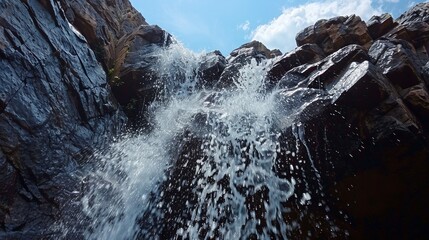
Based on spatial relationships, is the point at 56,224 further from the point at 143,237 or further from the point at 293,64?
the point at 293,64

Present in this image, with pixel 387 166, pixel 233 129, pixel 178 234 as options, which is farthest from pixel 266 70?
pixel 178 234

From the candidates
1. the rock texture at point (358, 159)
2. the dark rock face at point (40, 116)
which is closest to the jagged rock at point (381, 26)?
the rock texture at point (358, 159)

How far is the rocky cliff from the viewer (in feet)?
18.6

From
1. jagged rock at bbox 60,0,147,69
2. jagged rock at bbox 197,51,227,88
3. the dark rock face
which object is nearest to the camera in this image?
the dark rock face

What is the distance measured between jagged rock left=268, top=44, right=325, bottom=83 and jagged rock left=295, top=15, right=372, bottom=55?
5.62 feet

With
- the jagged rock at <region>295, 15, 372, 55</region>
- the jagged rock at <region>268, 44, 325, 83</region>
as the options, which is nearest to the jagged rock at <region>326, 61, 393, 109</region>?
the jagged rock at <region>268, 44, 325, 83</region>

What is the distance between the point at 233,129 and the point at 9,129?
536cm

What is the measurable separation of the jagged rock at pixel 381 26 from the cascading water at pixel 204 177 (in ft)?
22.1

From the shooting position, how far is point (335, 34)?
1211cm

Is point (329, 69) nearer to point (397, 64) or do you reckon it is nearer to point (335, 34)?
point (397, 64)

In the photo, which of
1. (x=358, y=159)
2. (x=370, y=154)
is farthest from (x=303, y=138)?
(x=370, y=154)

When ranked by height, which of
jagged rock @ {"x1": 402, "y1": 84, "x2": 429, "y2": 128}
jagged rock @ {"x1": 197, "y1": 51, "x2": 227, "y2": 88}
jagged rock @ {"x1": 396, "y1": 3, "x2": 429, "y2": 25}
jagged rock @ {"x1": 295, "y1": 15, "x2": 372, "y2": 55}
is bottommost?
A: jagged rock @ {"x1": 402, "y1": 84, "x2": 429, "y2": 128}

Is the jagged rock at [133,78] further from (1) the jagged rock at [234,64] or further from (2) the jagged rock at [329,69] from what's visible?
(2) the jagged rock at [329,69]

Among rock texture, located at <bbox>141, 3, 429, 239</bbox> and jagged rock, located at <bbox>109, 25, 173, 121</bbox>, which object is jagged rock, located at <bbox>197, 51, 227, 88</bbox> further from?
rock texture, located at <bbox>141, 3, 429, 239</bbox>
